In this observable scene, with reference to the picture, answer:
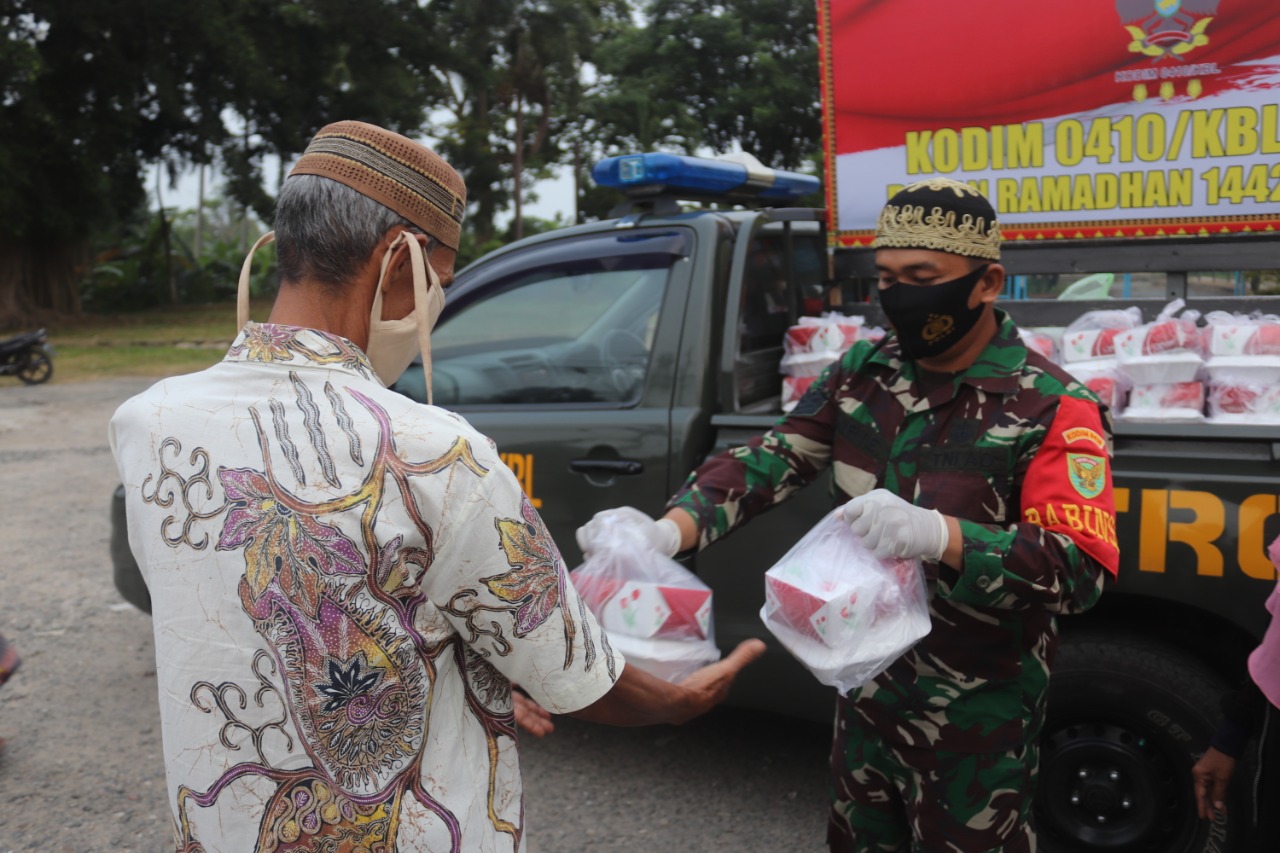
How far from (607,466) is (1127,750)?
1.60 metres

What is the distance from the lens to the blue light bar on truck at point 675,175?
3.41 meters

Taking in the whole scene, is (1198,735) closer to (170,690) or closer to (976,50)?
(976,50)

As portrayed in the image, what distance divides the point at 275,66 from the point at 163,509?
23978 millimetres

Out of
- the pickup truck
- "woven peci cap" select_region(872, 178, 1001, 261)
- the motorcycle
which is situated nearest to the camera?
"woven peci cap" select_region(872, 178, 1001, 261)

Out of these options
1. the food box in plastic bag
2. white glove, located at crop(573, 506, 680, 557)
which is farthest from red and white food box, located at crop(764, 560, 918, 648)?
the food box in plastic bag

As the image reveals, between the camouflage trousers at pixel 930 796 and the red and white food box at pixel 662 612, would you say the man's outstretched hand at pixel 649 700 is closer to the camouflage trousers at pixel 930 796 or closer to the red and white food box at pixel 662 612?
the red and white food box at pixel 662 612

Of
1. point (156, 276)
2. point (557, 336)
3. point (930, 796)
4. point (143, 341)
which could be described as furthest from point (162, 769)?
point (156, 276)

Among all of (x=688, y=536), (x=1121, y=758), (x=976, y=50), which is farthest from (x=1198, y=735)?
(x=976, y=50)

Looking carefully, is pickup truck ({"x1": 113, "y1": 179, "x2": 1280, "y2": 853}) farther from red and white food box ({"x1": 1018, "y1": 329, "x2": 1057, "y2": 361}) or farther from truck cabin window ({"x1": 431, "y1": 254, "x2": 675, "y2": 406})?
red and white food box ({"x1": 1018, "y1": 329, "x2": 1057, "y2": 361})

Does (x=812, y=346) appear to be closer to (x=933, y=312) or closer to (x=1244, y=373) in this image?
(x=1244, y=373)

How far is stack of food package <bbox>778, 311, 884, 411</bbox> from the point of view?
3365 millimetres

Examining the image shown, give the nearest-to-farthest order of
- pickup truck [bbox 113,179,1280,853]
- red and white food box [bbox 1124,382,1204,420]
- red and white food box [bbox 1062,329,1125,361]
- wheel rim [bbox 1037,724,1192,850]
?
1. pickup truck [bbox 113,179,1280,853]
2. wheel rim [bbox 1037,724,1192,850]
3. red and white food box [bbox 1124,382,1204,420]
4. red and white food box [bbox 1062,329,1125,361]

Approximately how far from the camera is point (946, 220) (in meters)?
1.92

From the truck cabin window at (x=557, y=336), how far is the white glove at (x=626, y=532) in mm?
1358
